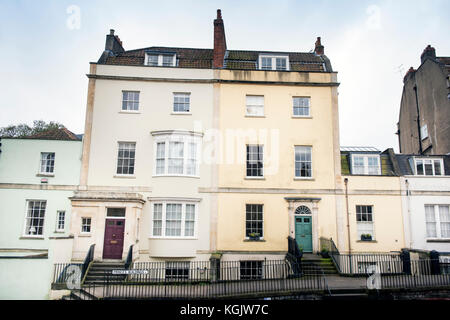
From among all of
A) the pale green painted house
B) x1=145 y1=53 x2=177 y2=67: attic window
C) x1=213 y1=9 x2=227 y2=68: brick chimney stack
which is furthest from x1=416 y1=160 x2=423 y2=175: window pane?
the pale green painted house

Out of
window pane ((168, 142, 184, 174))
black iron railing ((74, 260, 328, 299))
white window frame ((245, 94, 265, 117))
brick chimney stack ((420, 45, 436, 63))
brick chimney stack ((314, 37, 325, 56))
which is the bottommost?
black iron railing ((74, 260, 328, 299))

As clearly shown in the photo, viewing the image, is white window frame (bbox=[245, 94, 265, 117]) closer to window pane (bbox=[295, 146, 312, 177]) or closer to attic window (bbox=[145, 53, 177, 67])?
window pane (bbox=[295, 146, 312, 177])

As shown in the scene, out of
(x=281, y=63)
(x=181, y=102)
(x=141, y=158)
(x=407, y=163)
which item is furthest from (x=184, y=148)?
(x=407, y=163)

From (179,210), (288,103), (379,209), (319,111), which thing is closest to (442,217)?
(379,209)

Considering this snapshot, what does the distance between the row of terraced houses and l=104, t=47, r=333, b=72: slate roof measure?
1.17m

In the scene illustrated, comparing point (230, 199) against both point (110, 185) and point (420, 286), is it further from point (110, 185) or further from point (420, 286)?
point (420, 286)

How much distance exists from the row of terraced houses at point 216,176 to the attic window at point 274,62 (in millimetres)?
935

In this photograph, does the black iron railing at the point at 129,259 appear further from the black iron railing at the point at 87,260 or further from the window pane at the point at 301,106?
the window pane at the point at 301,106

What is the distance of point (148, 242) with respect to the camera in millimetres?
18000

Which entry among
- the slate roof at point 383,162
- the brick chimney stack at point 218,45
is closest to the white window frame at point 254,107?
the brick chimney stack at point 218,45

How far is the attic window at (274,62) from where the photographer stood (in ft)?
69.9

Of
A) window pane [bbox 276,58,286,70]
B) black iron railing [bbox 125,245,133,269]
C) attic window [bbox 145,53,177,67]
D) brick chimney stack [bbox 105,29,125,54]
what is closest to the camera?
black iron railing [bbox 125,245,133,269]

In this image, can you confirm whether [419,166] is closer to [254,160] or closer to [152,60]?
[254,160]

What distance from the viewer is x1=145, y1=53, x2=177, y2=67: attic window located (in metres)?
20.9
